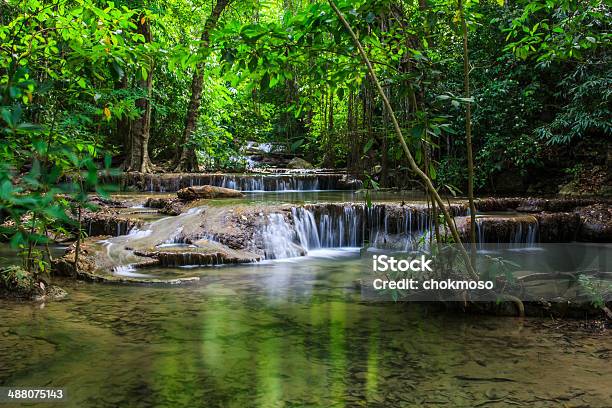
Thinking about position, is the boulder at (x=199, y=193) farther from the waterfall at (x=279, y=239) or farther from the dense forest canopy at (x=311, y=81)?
the waterfall at (x=279, y=239)

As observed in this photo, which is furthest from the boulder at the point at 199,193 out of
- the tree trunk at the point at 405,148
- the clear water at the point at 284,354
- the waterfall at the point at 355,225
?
the tree trunk at the point at 405,148

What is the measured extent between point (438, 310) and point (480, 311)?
0.37 metres

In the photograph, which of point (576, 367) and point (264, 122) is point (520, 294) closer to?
point (576, 367)

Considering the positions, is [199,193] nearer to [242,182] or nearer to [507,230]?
[242,182]

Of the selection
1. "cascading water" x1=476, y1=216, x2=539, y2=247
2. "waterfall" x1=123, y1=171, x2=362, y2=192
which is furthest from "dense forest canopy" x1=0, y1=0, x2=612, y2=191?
"cascading water" x1=476, y1=216, x2=539, y2=247

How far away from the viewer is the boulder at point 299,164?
22.2 m

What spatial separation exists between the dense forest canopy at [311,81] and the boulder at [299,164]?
0.62 meters

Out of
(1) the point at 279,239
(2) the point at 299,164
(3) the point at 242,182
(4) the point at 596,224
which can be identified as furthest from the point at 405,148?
(2) the point at 299,164

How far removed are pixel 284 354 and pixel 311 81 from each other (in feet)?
7.50

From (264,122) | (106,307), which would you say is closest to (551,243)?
(106,307)

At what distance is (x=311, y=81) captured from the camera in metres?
4.36

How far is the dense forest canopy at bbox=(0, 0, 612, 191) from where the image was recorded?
3654mm

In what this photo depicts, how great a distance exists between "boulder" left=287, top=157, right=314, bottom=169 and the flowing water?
658 inches

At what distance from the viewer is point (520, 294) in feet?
15.3
